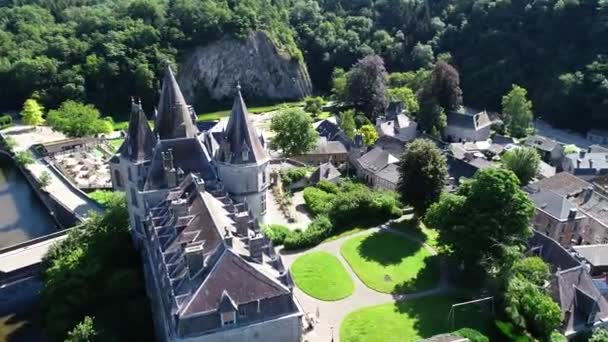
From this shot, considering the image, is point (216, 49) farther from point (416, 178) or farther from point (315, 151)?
point (416, 178)

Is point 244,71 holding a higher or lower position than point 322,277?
higher

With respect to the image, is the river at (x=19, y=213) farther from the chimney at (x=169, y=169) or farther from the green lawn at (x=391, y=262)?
the green lawn at (x=391, y=262)

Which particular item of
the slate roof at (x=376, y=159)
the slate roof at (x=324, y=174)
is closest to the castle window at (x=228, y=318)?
the slate roof at (x=324, y=174)

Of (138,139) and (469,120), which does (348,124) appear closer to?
(469,120)

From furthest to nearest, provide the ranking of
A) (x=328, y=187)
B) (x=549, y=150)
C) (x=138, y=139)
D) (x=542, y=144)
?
1. (x=542, y=144)
2. (x=549, y=150)
3. (x=328, y=187)
4. (x=138, y=139)

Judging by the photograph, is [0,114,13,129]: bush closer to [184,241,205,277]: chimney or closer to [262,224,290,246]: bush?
[262,224,290,246]: bush

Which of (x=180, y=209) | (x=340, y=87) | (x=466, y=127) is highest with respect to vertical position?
(x=340, y=87)

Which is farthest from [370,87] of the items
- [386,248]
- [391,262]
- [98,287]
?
[98,287]
